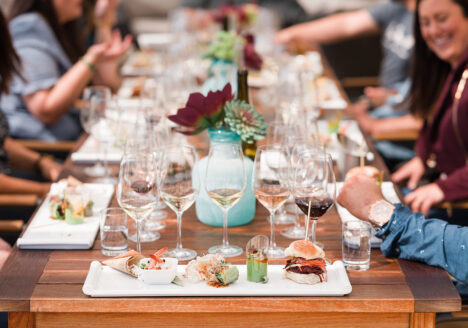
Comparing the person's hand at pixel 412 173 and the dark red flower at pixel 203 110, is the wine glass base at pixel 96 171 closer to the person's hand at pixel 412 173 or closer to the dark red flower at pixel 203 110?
the dark red flower at pixel 203 110

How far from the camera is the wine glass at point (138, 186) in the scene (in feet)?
5.12

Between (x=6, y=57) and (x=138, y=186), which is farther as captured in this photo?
(x=6, y=57)

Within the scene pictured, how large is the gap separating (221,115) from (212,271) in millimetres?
466

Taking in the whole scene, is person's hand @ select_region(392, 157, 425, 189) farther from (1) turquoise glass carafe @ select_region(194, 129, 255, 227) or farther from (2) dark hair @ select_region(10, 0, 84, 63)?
(2) dark hair @ select_region(10, 0, 84, 63)

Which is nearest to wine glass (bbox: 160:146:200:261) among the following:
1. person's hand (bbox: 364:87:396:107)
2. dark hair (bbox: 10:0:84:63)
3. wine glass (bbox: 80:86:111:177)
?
wine glass (bbox: 80:86:111:177)

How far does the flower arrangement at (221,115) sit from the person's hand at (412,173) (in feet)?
4.46

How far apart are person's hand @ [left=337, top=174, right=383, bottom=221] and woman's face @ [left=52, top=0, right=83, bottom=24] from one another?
2.03 metres

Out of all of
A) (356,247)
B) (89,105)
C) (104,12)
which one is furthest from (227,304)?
(104,12)

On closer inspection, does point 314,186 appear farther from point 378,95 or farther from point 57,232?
point 378,95

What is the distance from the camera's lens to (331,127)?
251 centimetres

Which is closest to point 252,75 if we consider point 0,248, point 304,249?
point 0,248

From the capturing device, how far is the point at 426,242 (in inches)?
60.9

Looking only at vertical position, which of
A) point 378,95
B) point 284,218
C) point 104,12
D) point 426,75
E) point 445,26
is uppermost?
point 445,26

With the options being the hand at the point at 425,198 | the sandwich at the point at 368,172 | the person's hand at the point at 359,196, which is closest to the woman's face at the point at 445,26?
the hand at the point at 425,198
